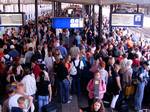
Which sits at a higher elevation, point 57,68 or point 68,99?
point 57,68

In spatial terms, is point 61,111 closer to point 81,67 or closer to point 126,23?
point 81,67

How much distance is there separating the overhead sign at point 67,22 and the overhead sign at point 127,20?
2151 mm

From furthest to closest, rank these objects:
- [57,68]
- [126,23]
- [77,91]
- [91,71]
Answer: [126,23] → [77,91] → [91,71] → [57,68]

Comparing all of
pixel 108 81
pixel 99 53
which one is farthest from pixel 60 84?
pixel 99 53

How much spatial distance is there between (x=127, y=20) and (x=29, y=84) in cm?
660

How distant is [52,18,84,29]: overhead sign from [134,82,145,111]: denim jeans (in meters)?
6.09

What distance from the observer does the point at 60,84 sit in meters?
11.9

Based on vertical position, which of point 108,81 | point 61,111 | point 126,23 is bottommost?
point 61,111

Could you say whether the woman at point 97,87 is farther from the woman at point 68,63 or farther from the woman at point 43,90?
the woman at point 68,63

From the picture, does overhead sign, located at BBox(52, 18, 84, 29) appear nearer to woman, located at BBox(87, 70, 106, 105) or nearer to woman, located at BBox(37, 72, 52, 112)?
woman, located at BBox(87, 70, 106, 105)

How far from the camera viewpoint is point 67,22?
16.9m

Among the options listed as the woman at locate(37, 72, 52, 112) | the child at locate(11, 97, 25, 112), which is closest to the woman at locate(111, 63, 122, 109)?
the woman at locate(37, 72, 52, 112)

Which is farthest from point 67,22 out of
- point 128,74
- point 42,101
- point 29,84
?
point 29,84

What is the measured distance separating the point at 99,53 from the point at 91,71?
1.77m
